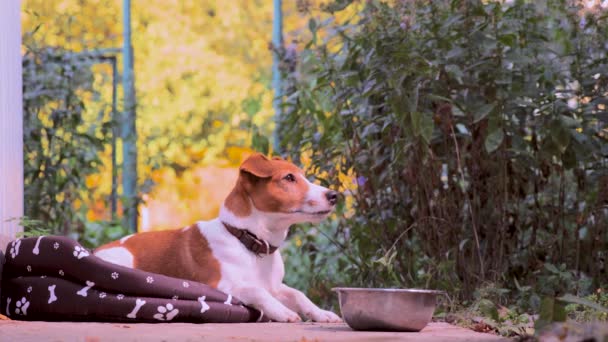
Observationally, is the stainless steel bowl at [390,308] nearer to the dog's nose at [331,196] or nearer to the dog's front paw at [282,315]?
the dog's front paw at [282,315]

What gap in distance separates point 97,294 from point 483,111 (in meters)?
2.10

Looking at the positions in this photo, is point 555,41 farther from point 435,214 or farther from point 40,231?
point 40,231

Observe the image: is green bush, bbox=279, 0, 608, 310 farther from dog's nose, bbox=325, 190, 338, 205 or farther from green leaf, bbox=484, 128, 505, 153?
dog's nose, bbox=325, 190, 338, 205

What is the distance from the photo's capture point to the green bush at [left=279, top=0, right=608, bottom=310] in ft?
16.3

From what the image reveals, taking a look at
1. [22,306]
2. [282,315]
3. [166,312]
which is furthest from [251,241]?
[22,306]

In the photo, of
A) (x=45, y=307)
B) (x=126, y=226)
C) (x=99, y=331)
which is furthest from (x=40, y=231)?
(x=126, y=226)

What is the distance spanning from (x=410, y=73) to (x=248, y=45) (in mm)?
10859

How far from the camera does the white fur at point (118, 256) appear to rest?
4.39m

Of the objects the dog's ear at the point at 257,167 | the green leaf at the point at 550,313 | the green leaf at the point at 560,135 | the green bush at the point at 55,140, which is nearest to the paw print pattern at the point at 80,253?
the dog's ear at the point at 257,167

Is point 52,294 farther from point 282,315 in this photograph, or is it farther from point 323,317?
point 323,317

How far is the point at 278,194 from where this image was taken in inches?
169

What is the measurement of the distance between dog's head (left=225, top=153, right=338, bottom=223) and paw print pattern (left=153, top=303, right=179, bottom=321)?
0.61 meters

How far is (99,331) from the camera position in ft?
11.0

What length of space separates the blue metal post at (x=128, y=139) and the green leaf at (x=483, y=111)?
14.0 ft
